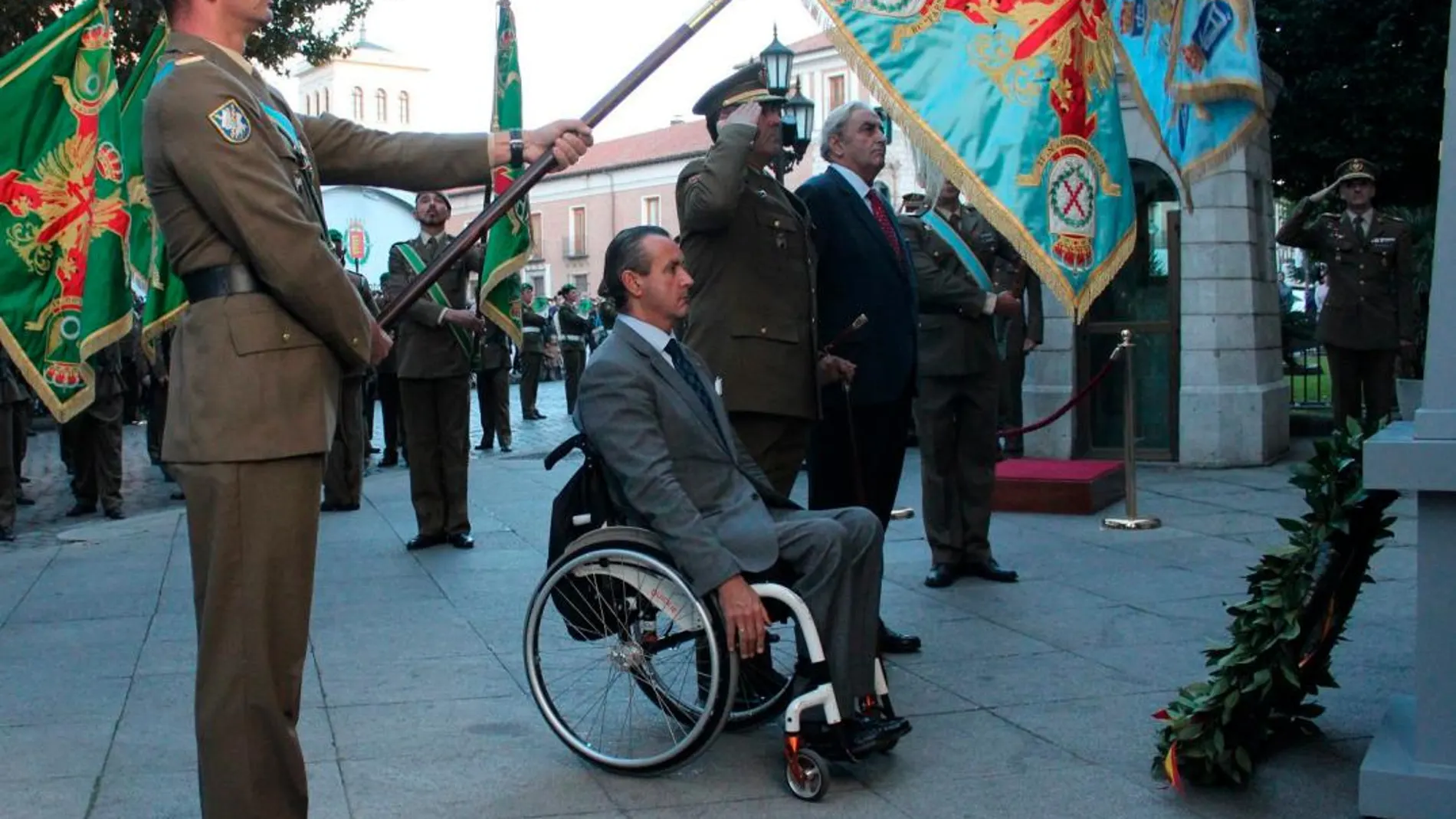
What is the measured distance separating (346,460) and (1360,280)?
6909 mm

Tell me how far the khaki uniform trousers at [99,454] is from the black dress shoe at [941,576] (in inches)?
263

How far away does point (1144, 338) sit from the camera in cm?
1220

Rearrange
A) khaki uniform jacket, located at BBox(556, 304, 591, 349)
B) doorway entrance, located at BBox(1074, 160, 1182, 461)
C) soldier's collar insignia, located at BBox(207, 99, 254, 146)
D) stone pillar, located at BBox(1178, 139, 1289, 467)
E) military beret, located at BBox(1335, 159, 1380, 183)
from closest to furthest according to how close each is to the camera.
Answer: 1. soldier's collar insignia, located at BBox(207, 99, 254, 146)
2. military beret, located at BBox(1335, 159, 1380, 183)
3. stone pillar, located at BBox(1178, 139, 1289, 467)
4. doorway entrance, located at BBox(1074, 160, 1182, 461)
5. khaki uniform jacket, located at BBox(556, 304, 591, 349)

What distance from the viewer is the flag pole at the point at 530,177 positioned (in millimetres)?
3689

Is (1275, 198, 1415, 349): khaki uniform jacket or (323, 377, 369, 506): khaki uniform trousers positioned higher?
(1275, 198, 1415, 349): khaki uniform jacket

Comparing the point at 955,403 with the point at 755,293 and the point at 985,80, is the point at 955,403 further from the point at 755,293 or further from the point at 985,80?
the point at 755,293

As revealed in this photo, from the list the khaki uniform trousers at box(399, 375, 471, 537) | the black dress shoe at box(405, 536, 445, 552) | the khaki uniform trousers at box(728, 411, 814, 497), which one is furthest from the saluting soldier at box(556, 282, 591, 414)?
the khaki uniform trousers at box(728, 411, 814, 497)

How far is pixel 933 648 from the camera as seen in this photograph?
5.86 metres

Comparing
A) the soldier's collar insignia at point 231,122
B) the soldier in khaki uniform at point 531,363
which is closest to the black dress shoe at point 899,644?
the soldier's collar insignia at point 231,122

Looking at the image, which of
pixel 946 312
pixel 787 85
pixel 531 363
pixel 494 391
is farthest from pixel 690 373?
pixel 531 363

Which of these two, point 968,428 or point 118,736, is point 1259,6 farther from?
point 118,736

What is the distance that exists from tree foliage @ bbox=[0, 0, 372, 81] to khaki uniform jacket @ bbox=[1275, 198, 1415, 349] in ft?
30.8

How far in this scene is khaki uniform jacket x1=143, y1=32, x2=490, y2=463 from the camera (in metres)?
3.19

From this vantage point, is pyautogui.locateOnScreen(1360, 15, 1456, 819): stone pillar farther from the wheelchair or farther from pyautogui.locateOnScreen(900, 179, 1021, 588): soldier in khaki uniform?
pyautogui.locateOnScreen(900, 179, 1021, 588): soldier in khaki uniform
